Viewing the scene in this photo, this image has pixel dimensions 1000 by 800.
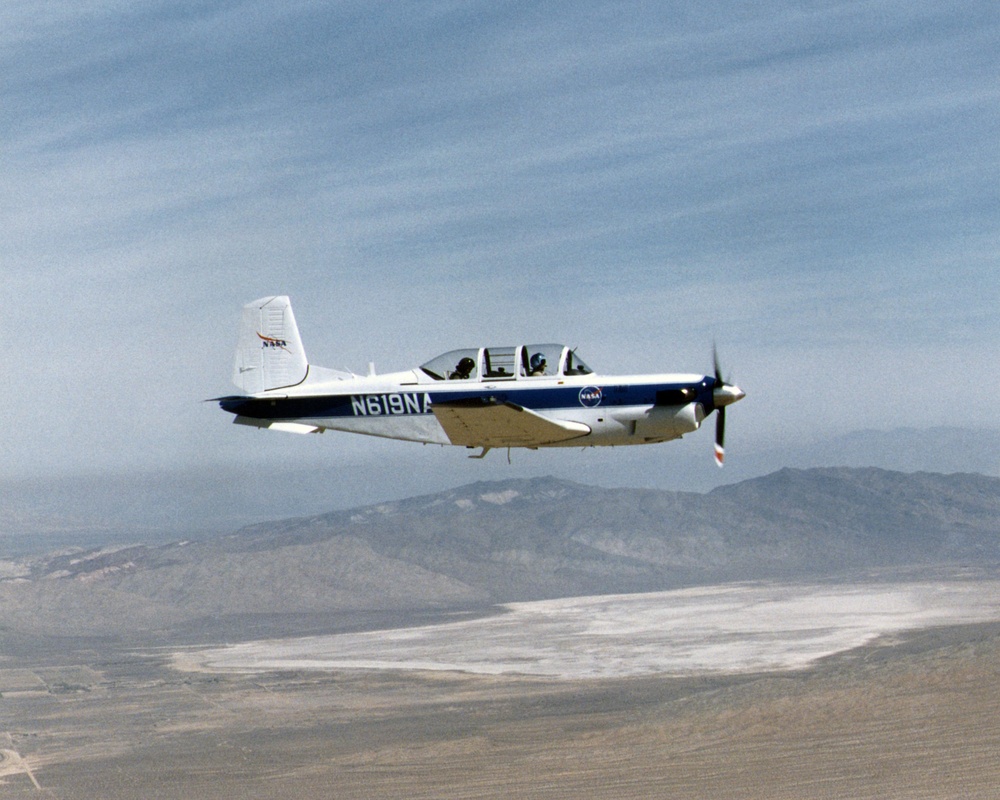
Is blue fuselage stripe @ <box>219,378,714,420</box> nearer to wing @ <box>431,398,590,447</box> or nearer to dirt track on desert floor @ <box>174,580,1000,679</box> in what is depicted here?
wing @ <box>431,398,590,447</box>

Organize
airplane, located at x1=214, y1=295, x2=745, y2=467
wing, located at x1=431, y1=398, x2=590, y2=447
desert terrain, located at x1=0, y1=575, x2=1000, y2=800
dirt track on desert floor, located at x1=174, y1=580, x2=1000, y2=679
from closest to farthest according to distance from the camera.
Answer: wing, located at x1=431, y1=398, x2=590, y2=447, airplane, located at x1=214, y1=295, x2=745, y2=467, desert terrain, located at x1=0, y1=575, x2=1000, y2=800, dirt track on desert floor, located at x1=174, y1=580, x2=1000, y2=679

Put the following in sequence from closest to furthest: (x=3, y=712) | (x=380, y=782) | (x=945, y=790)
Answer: (x=945, y=790)
(x=380, y=782)
(x=3, y=712)

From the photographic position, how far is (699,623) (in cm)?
17100

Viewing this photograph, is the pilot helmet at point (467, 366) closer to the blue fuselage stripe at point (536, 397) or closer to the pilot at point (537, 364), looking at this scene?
the blue fuselage stripe at point (536, 397)

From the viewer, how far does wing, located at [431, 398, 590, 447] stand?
3034 cm

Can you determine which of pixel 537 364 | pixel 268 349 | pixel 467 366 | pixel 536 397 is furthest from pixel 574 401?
pixel 268 349

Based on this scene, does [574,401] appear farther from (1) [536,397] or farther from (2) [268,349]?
(2) [268,349]

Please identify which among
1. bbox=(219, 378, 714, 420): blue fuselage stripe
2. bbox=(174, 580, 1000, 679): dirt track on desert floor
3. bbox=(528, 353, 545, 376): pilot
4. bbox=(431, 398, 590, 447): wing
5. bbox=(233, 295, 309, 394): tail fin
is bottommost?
bbox=(174, 580, 1000, 679): dirt track on desert floor

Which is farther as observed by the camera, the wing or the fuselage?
the fuselage

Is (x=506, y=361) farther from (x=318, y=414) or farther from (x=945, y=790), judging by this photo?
(x=945, y=790)

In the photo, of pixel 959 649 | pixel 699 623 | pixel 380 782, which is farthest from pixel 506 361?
pixel 699 623

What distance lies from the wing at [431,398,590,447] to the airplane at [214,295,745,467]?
1.0 inches

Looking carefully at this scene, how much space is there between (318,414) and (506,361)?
5434 mm

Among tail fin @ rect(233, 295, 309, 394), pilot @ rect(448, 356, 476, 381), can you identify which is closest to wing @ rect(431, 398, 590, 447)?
pilot @ rect(448, 356, 476, 381)
